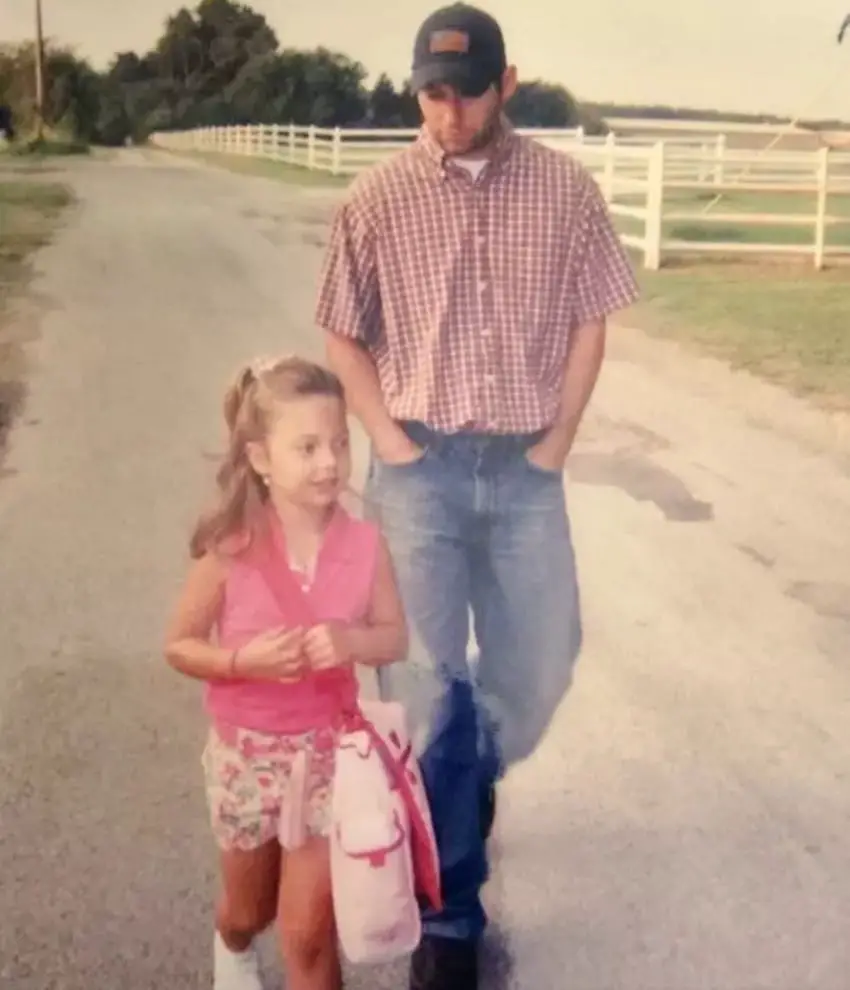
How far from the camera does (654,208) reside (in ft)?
8.21

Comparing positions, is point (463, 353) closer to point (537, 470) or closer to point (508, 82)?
point (537, 470)

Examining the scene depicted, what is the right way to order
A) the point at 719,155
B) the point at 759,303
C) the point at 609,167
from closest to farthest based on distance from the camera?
the point at 609,167 < the point at 719,155 < the point at 759,303

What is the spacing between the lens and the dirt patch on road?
2.08 metres

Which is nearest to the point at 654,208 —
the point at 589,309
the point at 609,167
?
the point at 609,167

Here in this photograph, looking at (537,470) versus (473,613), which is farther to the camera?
(473,613)

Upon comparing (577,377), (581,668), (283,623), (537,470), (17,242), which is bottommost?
(581,668)

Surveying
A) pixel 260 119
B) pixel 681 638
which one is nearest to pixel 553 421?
pixel 260 119

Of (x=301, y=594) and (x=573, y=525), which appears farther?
(x=573, y=525)

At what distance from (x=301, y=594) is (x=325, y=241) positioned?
19.8 inches

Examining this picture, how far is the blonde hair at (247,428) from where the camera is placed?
1543 millimetres

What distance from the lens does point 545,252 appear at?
5.70 feet

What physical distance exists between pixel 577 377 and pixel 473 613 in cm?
35

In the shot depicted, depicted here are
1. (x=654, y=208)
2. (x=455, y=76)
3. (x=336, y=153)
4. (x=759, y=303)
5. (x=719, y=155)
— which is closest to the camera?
(x=455, y=76)

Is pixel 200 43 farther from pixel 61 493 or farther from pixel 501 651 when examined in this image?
pixel 501 651
